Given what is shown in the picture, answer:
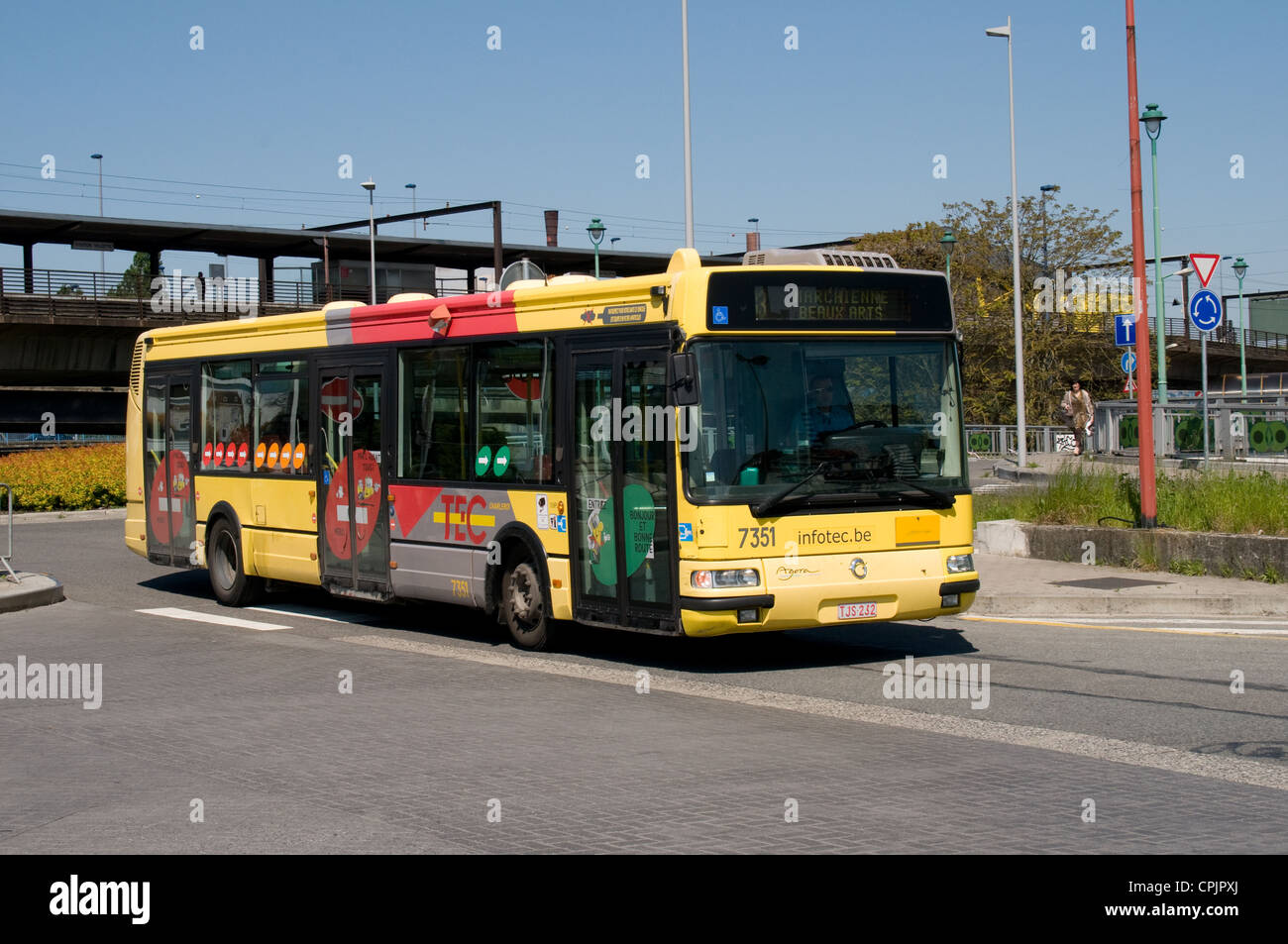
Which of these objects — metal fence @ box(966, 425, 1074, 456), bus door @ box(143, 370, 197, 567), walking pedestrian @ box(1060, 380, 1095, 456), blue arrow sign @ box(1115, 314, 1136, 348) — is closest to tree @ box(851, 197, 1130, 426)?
metal fence @ box(966, 425, 1074, 456)

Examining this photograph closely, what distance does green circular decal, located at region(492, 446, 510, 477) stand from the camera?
13297mm

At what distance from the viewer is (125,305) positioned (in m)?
52.3

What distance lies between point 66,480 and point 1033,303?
30.6m

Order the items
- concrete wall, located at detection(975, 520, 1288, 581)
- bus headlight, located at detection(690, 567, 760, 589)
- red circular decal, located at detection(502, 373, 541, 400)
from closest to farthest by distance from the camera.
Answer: bus headlight, located at detection(690, 567, 760, 589), red circular decal, located at detection(502, 373, 541, 400), concrete wall, located at detection(975, 520, 1288, 581)

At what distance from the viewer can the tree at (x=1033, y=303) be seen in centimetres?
5119

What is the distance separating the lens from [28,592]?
1703 centimetres

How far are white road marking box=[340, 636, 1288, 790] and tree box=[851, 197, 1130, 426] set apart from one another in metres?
40.6

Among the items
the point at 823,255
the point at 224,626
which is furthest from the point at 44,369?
the point at 823,255

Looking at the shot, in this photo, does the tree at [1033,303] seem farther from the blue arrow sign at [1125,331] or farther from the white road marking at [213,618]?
the white road marking at [213,618]

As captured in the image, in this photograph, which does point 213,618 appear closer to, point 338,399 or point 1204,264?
point 338,399

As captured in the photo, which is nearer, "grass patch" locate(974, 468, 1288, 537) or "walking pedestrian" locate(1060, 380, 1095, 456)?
"grass patch" locate(974, 468, 1288, 537)

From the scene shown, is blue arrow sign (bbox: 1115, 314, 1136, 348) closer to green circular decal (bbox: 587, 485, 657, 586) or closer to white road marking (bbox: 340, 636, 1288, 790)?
green circular decal (bbox: 587, 485, 657, 586)

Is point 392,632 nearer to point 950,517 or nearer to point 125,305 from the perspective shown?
point 950,517

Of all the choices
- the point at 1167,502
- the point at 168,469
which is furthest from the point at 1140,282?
the point at 168,469
